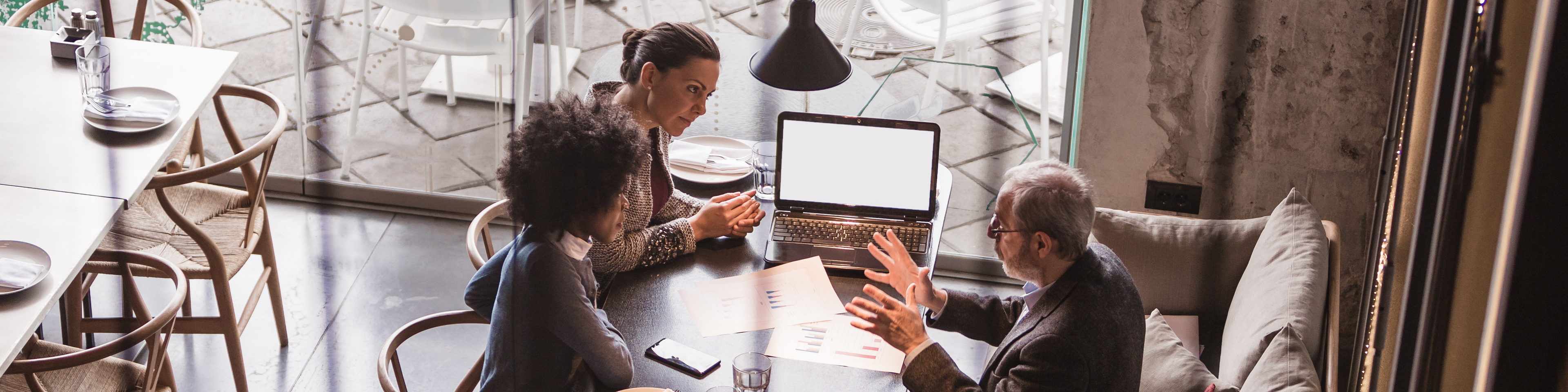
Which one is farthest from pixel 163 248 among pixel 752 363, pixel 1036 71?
pixel 1036 71

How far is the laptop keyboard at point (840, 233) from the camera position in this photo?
2398mm

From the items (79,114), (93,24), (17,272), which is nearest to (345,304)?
(79,114)

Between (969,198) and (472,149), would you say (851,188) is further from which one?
(472,149)

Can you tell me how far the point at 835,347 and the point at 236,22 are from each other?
109 inches

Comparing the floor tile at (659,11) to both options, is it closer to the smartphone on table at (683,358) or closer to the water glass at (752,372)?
the smartphone on table at (683,358)

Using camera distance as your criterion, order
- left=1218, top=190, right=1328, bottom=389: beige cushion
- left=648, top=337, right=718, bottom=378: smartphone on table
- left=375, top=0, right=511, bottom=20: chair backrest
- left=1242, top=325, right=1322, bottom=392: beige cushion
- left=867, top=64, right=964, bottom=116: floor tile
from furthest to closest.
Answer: left=375, top=0, right=511, bottom=20: chair backrest < left=867, top=64, right=964, bottom=116: floor tile < left=1218, top=190, right=1328, bottom=389: beige cushion < left=648, top=337, right=718, bottom=378: smartphone on table < left=1242, top=325, right=1322, bottom=392: beige cushion

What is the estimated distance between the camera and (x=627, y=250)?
2213 mm

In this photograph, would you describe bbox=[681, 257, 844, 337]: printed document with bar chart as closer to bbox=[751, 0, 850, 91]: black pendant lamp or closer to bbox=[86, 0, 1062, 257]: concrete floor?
bbox=[751, 0, 850, 91]: black pendant lamp

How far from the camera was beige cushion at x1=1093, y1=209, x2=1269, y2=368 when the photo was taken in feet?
8.40

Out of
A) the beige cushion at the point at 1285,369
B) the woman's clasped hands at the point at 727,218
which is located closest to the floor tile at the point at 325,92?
the woman's clasped hands at the point at 727,218

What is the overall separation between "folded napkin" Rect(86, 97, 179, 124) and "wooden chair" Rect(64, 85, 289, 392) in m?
0.15

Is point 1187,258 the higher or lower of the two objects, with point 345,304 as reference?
higher

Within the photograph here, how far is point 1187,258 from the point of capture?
2568 millimetres

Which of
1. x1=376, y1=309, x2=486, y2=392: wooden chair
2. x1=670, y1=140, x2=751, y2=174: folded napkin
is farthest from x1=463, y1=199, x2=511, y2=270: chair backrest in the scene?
x1=670, y1=140, x2=751, y2=174: folded napkin
